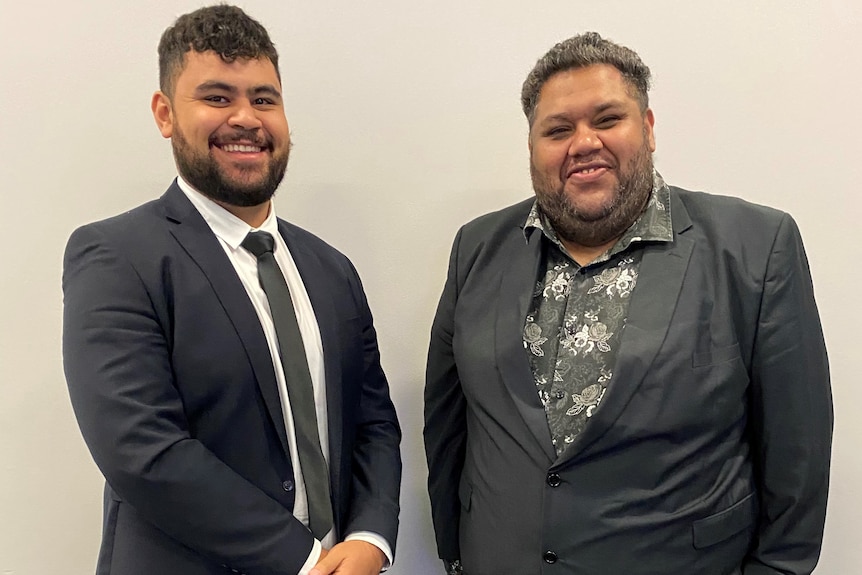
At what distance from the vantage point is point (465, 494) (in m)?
1.55

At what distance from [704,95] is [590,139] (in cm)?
62

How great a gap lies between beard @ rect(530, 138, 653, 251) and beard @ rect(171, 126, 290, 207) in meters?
0.60

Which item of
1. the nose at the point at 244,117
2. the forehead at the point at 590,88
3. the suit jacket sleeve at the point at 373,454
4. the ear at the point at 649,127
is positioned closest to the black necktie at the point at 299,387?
the suit jacket sleeve at the point at 373,454

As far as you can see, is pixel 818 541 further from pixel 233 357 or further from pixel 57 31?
pixel 57 31

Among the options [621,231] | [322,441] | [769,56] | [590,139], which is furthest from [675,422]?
[769,56]

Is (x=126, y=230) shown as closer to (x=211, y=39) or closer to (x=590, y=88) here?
(x=211, y=39)

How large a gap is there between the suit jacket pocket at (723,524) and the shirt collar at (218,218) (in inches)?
42.1

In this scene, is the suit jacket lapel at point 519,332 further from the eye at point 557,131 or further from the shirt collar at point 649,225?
the eye at point 557,131

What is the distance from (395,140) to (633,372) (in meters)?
0.94

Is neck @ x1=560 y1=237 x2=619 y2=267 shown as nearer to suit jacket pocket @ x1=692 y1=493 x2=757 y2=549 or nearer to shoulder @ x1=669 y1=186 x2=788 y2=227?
shoulder @ x1=669 y1=186 x2=788 y2=227

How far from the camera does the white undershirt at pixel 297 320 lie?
4.36ft

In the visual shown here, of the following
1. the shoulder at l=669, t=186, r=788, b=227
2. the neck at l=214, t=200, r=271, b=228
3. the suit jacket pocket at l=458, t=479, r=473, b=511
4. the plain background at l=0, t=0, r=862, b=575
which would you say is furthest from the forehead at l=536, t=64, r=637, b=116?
the suit jacket pocket at l=458, t=479, r=473, b=511

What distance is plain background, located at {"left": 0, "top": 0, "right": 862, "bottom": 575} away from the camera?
1.75m

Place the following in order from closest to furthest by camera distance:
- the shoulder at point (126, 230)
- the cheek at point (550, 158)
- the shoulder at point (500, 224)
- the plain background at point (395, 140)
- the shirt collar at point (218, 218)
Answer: the shoulder at point (126, 230), the shirt collar at point (218, 218), the cheek at point (550, 158), the shoulder at point (500, 224), the plain background at point (395, 140)
